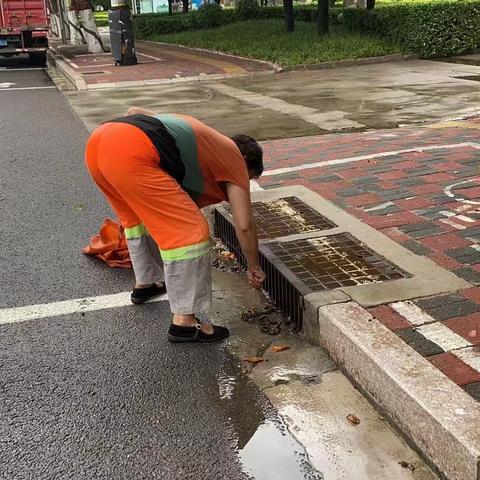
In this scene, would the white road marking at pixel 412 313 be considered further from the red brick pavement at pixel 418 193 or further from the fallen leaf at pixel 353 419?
the fallen leaf at pixel 353 419

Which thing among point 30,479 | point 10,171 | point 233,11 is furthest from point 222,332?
point 233,11

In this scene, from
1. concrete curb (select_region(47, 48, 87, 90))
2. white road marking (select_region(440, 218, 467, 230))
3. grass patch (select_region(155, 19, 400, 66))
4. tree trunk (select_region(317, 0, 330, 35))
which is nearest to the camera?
white road marking (select_region(440, 218, 467, 230))

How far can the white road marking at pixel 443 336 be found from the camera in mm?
3113

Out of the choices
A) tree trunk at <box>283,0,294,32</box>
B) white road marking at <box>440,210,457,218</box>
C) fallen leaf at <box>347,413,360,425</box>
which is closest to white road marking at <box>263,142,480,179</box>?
white road marking at <box>440,210,457,218</box>

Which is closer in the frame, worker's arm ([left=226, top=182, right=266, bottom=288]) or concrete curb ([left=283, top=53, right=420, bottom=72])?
worker's arm ([left=226, top=182, right=266, bottom=288])

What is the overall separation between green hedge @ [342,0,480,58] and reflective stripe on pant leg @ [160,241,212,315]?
15138mm

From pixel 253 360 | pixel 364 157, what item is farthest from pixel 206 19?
pixel 253 360

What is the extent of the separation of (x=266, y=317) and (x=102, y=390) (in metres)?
1.13

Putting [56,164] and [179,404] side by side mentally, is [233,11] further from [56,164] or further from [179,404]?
[179,404]

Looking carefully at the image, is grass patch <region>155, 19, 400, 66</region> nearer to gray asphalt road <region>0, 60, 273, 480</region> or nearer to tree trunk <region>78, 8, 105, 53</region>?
tree trunk <region>78, 8, 105, 53</region>

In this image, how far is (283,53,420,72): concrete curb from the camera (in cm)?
1628

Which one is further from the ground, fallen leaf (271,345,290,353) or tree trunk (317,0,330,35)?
tree trunk (317,0,330,35)

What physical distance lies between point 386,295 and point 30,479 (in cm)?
200

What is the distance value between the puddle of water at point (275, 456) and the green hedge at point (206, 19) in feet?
85.2
